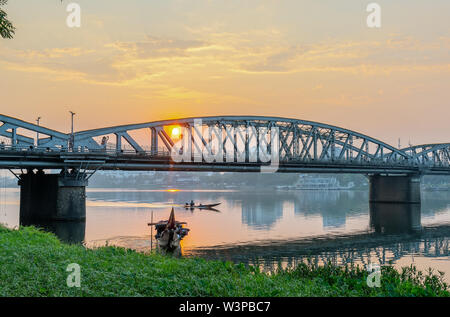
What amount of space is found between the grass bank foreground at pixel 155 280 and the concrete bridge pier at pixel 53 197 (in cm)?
3545

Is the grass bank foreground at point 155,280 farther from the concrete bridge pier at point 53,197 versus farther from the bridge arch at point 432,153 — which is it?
the bridge arch at point 432,153

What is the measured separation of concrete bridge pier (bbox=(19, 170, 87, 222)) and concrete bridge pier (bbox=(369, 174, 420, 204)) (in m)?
77.0

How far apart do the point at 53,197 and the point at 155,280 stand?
46.5 metres

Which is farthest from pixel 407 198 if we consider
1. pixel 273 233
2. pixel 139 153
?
pixel 139 153

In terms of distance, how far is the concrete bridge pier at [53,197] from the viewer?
188ft

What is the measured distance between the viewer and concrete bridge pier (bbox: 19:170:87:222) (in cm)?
5725

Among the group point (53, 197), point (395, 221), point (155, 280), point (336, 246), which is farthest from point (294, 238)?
point (155, 280)

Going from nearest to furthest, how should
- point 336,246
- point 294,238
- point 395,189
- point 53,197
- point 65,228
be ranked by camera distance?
1. point 336,246
2. point 65,228
3. point 294,238
4. point 53,197
5. point 395,189

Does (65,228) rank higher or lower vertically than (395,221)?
higher

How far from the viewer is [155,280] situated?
17.0m

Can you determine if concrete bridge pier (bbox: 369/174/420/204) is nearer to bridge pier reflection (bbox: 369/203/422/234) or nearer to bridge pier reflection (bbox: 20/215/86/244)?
bridge pier reflection (bbox: 369/203/422/234)

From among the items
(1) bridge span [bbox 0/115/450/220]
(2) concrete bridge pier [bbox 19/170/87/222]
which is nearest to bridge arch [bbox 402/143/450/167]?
(1) bridge span [bbox 0/115/450/220]

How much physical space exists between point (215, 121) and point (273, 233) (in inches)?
1225

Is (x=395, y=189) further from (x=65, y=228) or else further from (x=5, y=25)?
(x=5, y=25)
